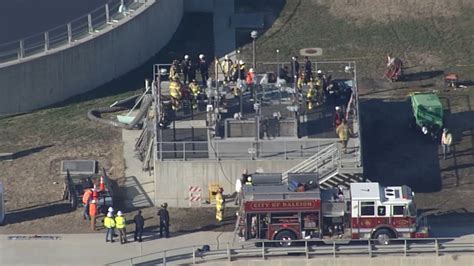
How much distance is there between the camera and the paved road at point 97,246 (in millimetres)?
70500

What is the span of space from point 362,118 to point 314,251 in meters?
11.0

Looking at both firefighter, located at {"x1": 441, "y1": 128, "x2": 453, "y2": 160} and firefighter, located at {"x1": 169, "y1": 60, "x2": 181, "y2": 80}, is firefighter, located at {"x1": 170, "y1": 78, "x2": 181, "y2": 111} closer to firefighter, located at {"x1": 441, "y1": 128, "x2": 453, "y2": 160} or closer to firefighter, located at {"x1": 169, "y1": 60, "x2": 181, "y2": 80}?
firefighter, located at {"x1": 169, "y1": 60, "x2": 181, "y2": 80}

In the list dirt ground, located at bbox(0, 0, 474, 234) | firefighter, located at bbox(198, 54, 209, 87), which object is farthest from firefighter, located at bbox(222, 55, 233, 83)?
dirt ground, located at bbox(0, 0, 474, 234)

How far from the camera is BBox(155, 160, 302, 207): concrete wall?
7394cm

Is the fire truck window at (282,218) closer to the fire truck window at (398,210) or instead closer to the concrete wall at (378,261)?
the concrete wall at (378,261)

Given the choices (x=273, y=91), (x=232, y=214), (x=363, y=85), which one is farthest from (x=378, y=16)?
(x=232, y=214)

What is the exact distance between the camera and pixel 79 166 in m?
76.0

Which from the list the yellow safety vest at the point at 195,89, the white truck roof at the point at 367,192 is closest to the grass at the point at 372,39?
the yellow safety vest at the point at 195,89

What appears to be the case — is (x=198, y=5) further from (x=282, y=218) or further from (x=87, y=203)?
(x=282, y=218)

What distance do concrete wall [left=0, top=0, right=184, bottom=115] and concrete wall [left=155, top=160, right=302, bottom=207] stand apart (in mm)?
9315

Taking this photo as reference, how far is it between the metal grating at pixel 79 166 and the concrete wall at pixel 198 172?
2.90 m

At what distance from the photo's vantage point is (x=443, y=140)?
3031 inches

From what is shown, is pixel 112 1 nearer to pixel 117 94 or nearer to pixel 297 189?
pixel 117 94

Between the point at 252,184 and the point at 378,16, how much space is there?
62.1 ft
